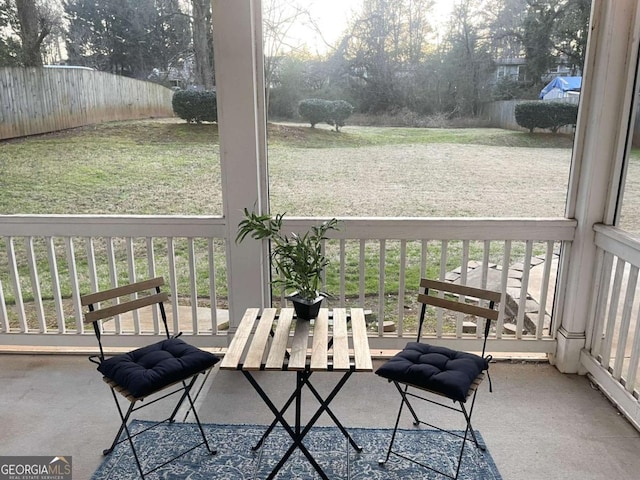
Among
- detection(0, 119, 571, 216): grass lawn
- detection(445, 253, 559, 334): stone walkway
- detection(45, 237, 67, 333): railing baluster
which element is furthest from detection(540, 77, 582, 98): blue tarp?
detection(45, 237, 67, 333): railing baluster

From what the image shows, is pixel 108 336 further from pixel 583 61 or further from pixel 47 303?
pixel 583 61

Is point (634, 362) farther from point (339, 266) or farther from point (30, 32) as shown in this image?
point (30, 32)

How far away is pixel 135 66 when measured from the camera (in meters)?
3.12

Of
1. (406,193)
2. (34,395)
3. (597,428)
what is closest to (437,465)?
(597,428)

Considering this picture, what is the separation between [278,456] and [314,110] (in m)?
2.05

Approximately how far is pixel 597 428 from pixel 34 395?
10.5ft

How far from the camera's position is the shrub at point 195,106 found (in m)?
3.10

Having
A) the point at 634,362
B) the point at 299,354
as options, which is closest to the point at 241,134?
the point at 299,354

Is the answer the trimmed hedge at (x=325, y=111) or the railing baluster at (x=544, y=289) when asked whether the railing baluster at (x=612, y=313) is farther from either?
the trimmed hedge at (x=325, y=111)

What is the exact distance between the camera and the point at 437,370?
219cm

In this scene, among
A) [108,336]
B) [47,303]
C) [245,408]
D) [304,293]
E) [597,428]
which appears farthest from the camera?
[47,303]

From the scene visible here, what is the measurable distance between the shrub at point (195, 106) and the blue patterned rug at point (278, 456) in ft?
6.05

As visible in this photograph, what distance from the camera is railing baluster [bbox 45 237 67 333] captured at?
3318 mm

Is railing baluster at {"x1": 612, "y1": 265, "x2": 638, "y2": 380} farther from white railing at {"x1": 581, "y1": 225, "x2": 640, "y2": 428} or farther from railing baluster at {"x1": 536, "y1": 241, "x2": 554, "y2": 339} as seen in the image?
railing baluster at {"x1": 536, "y1": 241, "x2": 554, "y2": 339}
